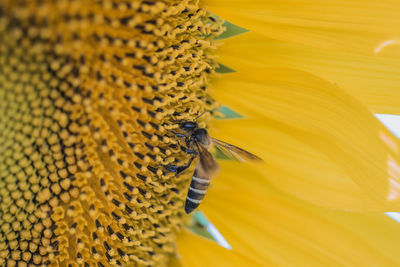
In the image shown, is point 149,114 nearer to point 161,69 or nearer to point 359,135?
point 161,69

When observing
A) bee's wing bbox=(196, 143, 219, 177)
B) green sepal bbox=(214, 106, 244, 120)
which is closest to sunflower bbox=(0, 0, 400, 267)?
green sepal bbox=(214, 106, 244, 120)

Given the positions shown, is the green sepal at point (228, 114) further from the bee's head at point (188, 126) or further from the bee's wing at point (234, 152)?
the bee's head at point (188, 126)

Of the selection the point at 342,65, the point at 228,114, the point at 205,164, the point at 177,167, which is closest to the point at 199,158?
the point at 205,164

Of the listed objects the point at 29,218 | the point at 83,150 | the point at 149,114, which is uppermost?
the point at 149,114

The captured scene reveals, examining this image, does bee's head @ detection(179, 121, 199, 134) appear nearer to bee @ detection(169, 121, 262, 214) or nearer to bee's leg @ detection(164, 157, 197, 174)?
bee @ detection(169, 121, 262, 214)

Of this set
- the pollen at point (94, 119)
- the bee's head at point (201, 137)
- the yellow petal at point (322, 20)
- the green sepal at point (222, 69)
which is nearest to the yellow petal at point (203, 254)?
the pollen at point (94, 119)

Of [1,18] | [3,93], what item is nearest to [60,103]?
[3,93]

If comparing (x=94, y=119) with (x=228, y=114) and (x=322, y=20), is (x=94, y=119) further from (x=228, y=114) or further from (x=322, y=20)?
(x=322, y=20)
